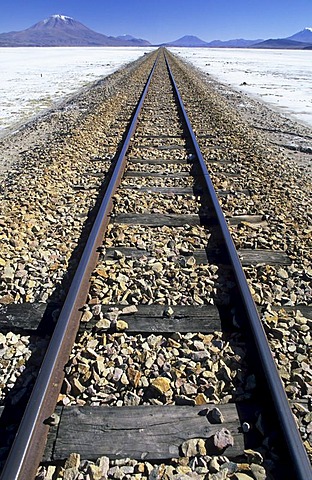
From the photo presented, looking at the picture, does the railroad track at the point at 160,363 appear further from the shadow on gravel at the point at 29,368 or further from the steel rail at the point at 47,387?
the shadow on gravel at the point at 29,368

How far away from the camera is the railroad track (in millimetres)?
2021

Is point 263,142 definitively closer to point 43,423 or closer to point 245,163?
point 245,163

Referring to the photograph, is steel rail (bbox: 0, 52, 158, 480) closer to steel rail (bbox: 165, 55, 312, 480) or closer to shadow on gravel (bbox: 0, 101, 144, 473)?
shadow on gravel (bbox: 0, 101, 144, 473)

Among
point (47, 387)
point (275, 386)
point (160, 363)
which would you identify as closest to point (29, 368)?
point (47, 387)

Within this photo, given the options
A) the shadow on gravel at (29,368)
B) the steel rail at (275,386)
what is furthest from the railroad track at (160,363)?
the shadow on gravel at (29,368)

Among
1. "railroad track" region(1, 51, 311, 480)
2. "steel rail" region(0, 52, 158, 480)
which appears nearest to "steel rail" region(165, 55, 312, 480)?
"railroad track" region(1, 51, 311, 480)

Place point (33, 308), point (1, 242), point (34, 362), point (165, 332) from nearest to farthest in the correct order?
point (34, 362) → point (165, 332) → point (33, 308) → point (1, 242)

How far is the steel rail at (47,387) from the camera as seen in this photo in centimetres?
184

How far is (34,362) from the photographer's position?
2568 mm

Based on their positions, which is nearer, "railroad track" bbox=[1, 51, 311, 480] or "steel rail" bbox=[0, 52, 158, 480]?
"steel rail" bbox=[0, 52, 158, 480]

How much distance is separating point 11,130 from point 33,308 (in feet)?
28.1

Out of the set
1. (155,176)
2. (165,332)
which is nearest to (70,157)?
(155,176)

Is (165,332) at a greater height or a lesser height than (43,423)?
greater

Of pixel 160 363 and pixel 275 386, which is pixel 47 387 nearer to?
pixel 160 363
